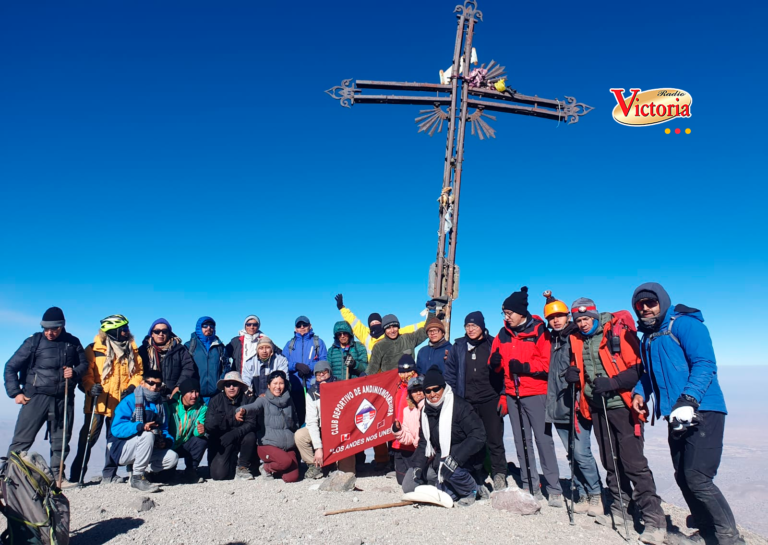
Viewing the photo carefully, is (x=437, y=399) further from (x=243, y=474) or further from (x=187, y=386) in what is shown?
(x=187, y=386)

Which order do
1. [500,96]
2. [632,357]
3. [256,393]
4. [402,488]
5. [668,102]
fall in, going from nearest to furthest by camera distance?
[632,357], [402,488], [256,393], [668,102], [500,96]

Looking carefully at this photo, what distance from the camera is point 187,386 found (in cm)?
720

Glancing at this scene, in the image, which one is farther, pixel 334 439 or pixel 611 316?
pixel 334 439

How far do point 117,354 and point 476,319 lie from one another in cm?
549

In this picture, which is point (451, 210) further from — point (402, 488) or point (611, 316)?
point (402, 488)

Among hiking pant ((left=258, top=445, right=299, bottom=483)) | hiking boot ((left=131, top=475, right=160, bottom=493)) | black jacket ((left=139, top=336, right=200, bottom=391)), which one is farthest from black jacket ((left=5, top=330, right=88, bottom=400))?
hiking pant ((left=258, top=445, right=299, bottom=483))

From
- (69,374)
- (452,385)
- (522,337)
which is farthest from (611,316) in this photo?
(69,374)

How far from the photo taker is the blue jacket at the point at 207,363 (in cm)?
796

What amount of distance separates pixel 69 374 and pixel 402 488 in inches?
197

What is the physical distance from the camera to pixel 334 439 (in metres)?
7.00

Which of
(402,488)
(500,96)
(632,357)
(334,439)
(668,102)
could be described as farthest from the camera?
(500,96)

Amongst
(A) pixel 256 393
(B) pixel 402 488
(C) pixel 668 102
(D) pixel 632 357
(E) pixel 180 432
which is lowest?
(B) pixel 402 488

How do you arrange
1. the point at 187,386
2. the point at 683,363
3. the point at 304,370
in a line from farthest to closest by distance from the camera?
the point at 304,370 < the point at 187,386 < the point at 683,363

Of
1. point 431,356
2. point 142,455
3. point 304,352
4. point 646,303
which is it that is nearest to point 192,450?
point 142,455
